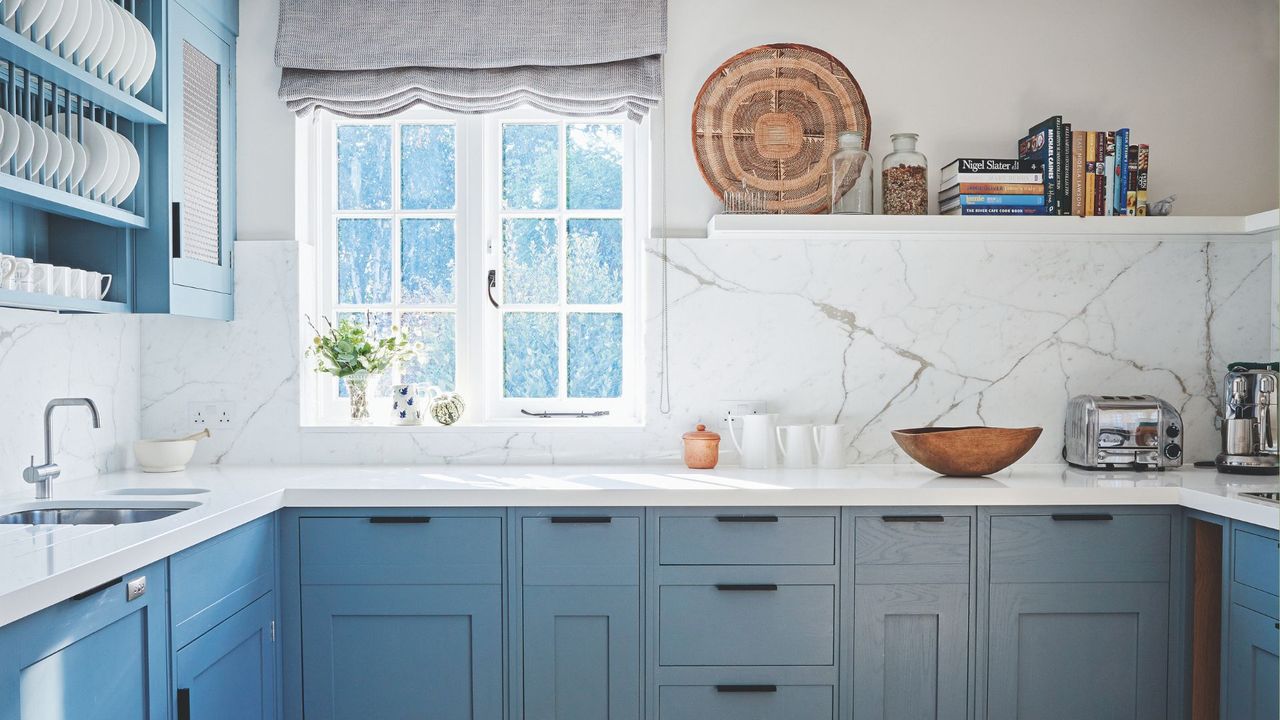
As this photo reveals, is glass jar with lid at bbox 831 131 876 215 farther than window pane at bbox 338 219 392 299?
No

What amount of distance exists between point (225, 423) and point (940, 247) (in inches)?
95.7

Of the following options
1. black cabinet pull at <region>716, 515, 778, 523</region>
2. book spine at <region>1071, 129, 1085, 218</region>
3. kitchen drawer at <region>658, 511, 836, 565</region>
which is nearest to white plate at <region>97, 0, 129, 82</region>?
kitchen drawer at <region>658, 511, 836, 565</region>

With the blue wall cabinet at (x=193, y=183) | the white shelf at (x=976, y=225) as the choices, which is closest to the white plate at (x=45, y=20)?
the blue wall cabinet at (x=193, y=183)

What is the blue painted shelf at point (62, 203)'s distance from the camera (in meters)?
1.74

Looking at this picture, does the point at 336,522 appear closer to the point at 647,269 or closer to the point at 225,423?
the point at 225,423

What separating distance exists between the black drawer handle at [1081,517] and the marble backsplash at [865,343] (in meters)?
0.54

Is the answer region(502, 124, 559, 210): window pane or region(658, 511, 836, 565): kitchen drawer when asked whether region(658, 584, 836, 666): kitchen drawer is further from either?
region(502, 124, 559, 210): window pane

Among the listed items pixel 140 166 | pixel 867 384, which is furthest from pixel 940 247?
pixel 140 166

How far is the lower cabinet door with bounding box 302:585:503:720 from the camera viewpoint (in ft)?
7.14

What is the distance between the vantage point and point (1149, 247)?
2.72 m

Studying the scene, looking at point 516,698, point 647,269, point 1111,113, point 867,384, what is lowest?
point 516,698

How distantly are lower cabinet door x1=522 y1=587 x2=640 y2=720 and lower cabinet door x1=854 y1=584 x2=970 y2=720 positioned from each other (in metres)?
0.60

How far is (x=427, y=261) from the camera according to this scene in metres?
2.86

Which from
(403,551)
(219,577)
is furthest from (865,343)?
(219,577)
